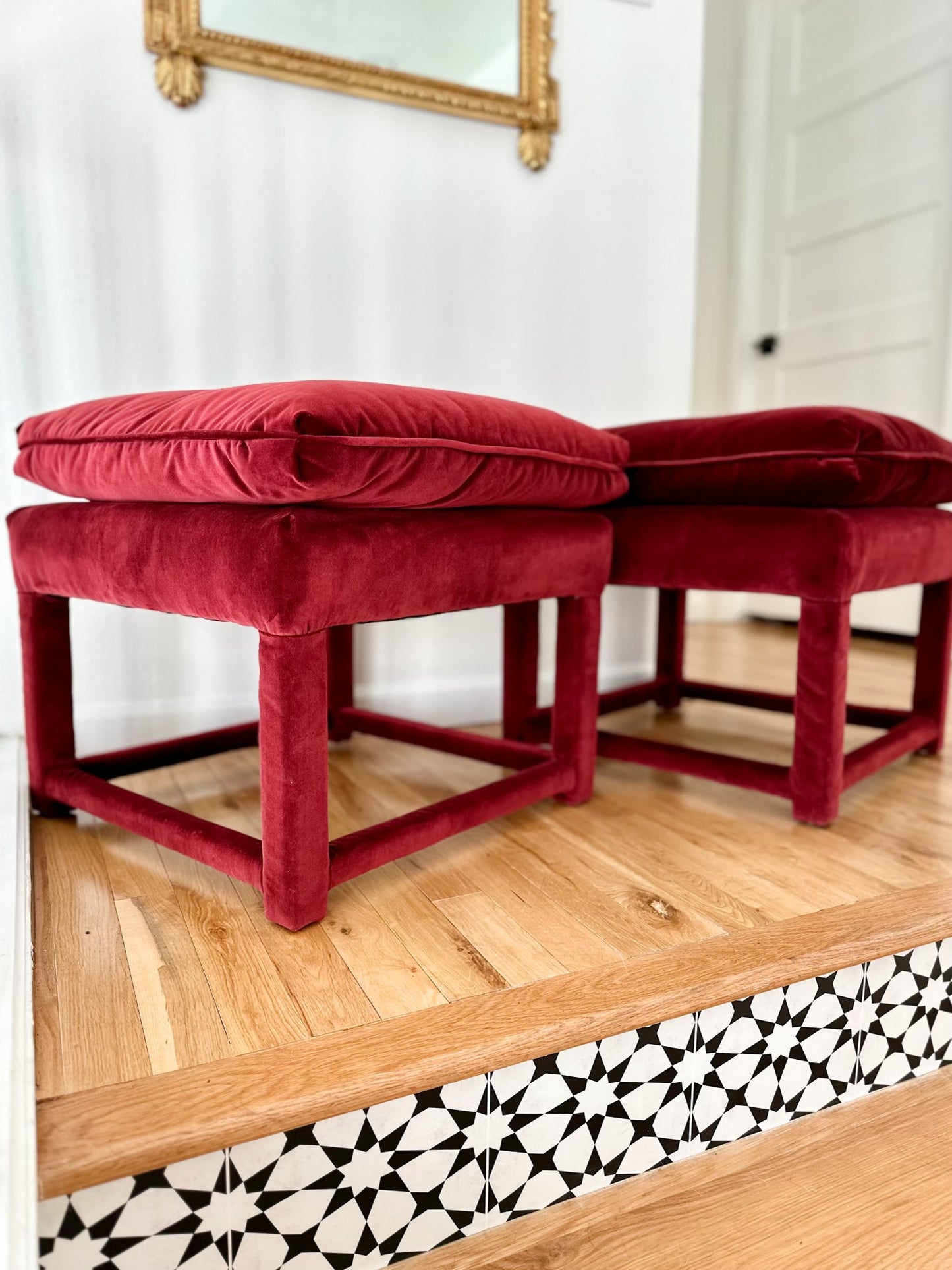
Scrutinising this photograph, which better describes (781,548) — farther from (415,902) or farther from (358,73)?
(358,73)

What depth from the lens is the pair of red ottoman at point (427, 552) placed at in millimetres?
814

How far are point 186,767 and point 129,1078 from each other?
2.64 ft

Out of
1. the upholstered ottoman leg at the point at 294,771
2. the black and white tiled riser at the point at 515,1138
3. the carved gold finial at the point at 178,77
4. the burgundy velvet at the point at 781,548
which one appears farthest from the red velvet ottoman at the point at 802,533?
the carved gold finial at the point at 178,77

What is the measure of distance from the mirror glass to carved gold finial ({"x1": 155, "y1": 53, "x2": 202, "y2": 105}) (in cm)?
7

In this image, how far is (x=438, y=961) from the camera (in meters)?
0.83

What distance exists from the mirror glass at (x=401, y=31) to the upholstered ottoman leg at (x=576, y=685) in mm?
1035

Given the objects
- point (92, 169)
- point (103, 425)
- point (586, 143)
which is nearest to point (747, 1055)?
point (103, 425)

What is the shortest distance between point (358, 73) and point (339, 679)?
1007 millimetres

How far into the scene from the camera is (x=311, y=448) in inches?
30.3

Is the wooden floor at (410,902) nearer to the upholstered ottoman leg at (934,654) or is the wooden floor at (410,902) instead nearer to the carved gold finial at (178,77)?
the upholstered ottoman leg at (934,654)

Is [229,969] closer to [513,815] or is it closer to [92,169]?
[513,815]

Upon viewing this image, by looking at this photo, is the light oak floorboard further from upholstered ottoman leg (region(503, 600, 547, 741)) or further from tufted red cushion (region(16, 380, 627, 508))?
tufted red cushion (region(16, 380, 627, 508))

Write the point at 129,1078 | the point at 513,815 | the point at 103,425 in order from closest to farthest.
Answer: the point at 129,1078, the point at 103,425, the point at 513,815

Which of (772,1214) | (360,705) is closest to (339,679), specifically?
(360,705)
